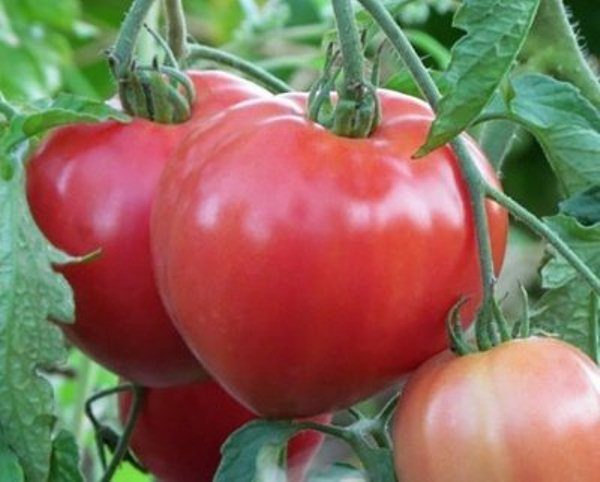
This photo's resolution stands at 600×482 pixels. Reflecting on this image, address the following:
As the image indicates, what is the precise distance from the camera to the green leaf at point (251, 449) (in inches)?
32.4

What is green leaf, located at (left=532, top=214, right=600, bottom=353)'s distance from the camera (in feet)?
2.68

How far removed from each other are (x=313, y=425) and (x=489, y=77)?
0.22 metres

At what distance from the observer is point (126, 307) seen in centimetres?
86

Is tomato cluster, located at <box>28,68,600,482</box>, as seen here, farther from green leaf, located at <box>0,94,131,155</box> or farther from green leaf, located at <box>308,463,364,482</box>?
green leaf, located at <box>308,463,364,482</box>

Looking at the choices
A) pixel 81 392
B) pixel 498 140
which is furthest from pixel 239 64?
pixel 81 392

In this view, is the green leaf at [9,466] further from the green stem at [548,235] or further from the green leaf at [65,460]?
the green stem at [548,235]

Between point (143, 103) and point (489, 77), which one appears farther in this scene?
point (143, 103)

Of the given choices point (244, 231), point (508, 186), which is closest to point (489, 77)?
point (244, 231)

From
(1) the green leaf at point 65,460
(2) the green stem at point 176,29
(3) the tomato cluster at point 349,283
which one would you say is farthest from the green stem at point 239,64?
(1) the green leaf at point 65,460

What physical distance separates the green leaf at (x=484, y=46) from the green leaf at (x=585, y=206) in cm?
16

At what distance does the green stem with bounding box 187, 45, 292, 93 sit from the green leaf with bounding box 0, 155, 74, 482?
0.63 ft

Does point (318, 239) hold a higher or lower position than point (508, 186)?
higher

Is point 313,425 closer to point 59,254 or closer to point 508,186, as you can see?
point 59,254

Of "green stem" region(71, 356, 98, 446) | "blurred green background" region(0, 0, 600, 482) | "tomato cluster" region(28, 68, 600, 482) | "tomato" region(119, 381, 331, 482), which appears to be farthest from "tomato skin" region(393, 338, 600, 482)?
"green stem" region(71, 356, 98, 446)
